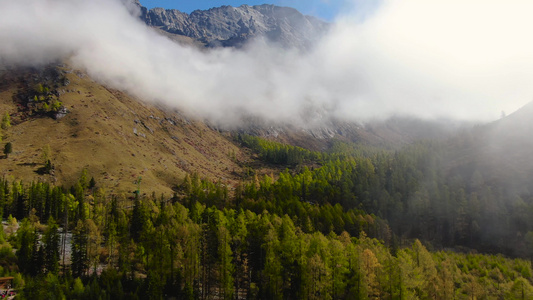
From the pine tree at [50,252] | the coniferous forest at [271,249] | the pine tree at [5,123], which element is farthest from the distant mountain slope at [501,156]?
the pine tree at [5,123]

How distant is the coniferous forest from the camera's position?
52500 millimetres

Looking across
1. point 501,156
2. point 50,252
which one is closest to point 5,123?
point 50,252

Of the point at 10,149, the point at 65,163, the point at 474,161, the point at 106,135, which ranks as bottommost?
the point at 474,161

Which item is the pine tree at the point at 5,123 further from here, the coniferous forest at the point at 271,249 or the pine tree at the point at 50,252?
the pine tree at the point at 50,252

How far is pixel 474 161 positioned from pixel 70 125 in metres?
247

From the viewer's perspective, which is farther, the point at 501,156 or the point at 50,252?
the point at 501,156

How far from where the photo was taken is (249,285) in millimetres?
62312

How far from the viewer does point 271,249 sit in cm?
5925

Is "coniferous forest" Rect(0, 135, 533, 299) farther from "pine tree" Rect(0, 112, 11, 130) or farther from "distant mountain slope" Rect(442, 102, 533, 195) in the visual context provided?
"pine tree" Rect(0, 112, 11, 130)

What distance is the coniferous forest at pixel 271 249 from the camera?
52.5m

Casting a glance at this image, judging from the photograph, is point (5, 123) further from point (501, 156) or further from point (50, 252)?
point (501, 156)

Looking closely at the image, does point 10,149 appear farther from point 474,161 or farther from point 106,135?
point 474,161

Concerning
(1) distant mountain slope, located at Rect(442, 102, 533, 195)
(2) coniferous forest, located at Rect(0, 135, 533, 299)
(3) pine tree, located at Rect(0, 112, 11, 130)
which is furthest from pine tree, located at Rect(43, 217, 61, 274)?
(1) distant mountain slope, located at Rect(442, 102, 533, 195)

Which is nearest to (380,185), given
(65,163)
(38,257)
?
(38,257)
